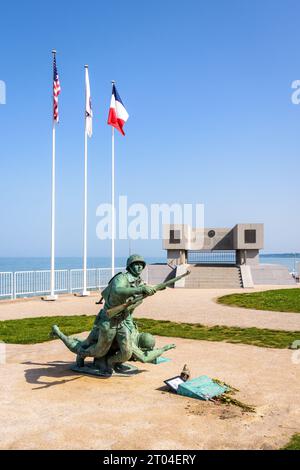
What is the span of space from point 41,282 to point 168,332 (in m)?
11.3

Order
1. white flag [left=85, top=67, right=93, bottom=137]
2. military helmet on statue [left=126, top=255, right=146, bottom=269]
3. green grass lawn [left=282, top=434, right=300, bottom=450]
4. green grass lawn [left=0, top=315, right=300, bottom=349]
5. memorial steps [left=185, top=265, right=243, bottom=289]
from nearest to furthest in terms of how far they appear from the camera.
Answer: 1. green grass lawn [left=282, top=434, right=300, bottom=450]
2. military helmet on statue [left=126, top=255, right=146, bottom=269]
3. green grass lawn [left=0, top=315, right=300, bottom=349]
4. white flag [left=85, top=67, right=93, bottom=137]
5. memorial steps [left=185, top=265, right=243, bottom=289]

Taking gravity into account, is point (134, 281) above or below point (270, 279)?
above

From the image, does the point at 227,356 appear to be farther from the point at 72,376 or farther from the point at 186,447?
the point at 186,447

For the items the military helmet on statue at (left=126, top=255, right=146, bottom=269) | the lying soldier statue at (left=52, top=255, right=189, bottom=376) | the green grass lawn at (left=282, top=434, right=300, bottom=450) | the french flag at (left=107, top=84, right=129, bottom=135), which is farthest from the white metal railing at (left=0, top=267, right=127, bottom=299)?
the green grass lawn at (left=282, top=434, right=300, bottom=450)

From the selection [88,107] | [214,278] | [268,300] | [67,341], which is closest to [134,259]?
[67,341]

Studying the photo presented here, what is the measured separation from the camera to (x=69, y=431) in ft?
16.5

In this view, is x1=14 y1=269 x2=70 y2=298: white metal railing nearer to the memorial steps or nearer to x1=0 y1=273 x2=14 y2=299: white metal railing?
x1=0 y1=273 x2=14 y2=299: white metal railing

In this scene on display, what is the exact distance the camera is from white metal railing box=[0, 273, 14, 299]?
64.4ft

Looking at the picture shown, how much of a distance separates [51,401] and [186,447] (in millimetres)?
2404

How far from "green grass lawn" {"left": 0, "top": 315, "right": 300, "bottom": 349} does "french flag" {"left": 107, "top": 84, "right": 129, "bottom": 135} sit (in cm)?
1177

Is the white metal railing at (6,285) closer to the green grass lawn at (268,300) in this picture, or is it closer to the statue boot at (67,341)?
the green grass lawn at (268,300)
